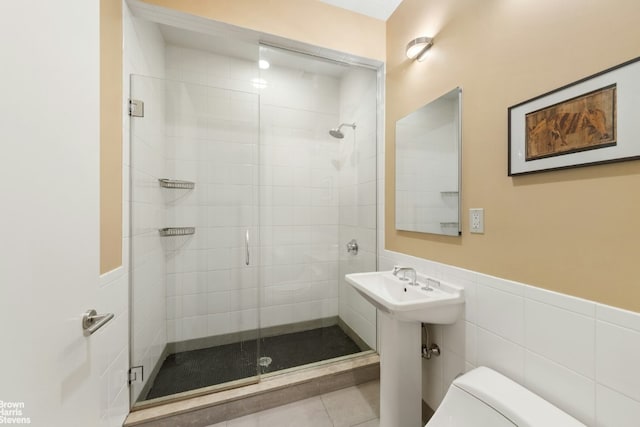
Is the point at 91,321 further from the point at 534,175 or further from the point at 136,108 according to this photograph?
the point at 534,175

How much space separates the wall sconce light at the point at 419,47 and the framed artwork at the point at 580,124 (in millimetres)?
752

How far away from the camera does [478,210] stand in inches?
48.0

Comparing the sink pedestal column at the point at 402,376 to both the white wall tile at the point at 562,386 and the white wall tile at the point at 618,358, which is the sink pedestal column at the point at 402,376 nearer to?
the white wall tile at the point at 562,386

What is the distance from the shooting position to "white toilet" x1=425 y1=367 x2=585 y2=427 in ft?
2.70

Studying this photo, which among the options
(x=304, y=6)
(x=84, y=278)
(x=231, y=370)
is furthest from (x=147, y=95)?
(x=231, y=370)

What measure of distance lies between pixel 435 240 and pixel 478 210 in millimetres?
335

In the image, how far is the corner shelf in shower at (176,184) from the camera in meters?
1.90

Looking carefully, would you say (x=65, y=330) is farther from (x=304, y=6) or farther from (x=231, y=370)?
(x=304, y=6)

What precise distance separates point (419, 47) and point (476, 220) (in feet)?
3.78

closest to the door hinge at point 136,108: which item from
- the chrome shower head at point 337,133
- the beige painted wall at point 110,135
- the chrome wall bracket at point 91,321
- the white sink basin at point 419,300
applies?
the beige painted wall at point 110,135

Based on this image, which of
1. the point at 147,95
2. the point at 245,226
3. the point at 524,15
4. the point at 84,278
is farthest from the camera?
the point at 245,226

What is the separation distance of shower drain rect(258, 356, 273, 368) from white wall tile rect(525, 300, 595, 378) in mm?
1686

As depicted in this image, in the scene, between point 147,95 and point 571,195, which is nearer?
point 571,195

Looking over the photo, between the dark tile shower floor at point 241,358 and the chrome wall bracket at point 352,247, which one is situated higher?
the chrome wall bracket at point 352,247
